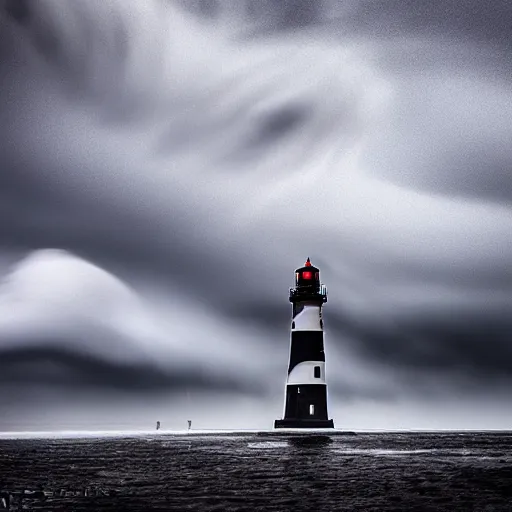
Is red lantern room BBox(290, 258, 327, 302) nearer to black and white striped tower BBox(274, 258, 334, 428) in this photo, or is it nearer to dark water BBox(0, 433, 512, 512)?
black and white striped tower BBox(274, 258, 334, 428)

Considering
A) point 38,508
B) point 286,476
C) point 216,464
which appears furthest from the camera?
point 216,464

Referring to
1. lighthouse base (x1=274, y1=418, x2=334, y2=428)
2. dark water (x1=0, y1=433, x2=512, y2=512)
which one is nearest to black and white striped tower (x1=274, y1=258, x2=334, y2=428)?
lighthouse base (x1=274, y1=418, x2=334, y2=428)

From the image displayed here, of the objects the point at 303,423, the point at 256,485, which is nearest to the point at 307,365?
the point at 303,423

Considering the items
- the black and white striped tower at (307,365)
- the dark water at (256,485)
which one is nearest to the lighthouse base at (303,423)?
the black and white striped tower at (307,365)

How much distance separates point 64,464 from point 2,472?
259 inches

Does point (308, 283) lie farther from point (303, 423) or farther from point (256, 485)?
point (256, 485)

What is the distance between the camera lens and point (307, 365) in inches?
2440

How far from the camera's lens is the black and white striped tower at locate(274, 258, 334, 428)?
61750 millimetres

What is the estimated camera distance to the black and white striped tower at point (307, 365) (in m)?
61.8

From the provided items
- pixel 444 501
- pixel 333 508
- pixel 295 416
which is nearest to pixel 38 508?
pixel 333 508

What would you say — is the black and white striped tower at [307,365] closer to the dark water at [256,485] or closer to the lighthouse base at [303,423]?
the lighthouse base at [303,423]

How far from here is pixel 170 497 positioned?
956 inches

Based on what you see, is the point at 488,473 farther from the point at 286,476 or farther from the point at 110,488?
the point at 110,488

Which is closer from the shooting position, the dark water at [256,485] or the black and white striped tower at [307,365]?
the dark water at [256,485]
